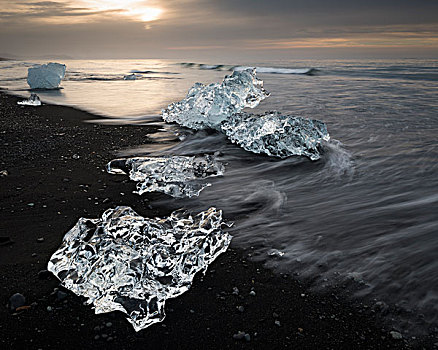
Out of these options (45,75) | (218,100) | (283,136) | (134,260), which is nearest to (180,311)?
(134,260)

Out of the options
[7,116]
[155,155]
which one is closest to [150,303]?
[155,155]

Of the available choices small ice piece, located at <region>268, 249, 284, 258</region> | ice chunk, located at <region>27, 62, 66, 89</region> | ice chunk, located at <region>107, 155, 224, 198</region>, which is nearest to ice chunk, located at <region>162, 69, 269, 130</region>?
ice chunk, located at <region>107, 155, 224, 198</region>

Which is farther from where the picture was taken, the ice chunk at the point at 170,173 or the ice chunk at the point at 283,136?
the ice chunk at the point at 283,136

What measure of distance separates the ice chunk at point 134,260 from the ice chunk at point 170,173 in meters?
1.23

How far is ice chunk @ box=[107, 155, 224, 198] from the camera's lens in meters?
3.90

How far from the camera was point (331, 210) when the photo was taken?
3.63m

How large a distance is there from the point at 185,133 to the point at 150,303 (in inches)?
217

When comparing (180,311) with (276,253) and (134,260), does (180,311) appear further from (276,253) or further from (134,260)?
(276,253)

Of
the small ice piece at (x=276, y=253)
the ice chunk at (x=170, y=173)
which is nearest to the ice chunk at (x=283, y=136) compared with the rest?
the ice chunk at (x=170, y=173)

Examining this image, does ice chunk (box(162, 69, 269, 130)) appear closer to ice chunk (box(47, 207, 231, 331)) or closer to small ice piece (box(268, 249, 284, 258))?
small ice piece (box(268, 249, 284, 258))

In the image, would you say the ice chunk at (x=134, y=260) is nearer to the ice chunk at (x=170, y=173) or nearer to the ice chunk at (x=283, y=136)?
the ice chunk at (x=170, y=173)

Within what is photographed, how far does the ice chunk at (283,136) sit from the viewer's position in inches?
217

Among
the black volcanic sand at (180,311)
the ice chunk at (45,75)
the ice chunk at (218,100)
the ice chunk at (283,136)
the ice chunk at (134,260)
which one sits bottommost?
the black volcanic sand at (180,311)

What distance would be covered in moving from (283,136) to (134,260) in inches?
156
